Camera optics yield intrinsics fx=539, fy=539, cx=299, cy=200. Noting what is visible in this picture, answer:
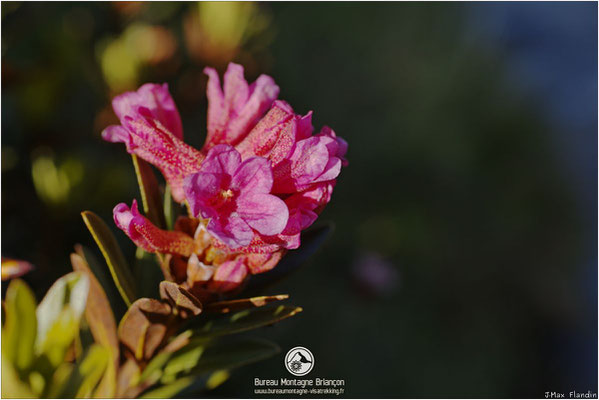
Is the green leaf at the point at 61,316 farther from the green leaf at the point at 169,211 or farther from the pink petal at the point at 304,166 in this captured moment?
the pink petal at the point at 304,166

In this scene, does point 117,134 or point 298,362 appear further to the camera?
point 298,362

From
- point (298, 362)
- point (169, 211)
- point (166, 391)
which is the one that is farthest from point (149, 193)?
point (298, 362)

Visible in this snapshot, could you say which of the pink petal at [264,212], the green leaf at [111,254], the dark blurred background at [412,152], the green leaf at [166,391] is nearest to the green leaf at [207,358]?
the green leaf at [166,391]

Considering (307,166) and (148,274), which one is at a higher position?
(307,166)

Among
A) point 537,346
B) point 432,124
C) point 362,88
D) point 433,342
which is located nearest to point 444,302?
point 433,342

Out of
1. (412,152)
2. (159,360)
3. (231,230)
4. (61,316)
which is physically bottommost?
(412,152)

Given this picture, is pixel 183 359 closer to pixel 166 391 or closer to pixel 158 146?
pixel 166 391

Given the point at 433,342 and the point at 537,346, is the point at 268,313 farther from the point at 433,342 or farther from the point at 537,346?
the point at 537,346
